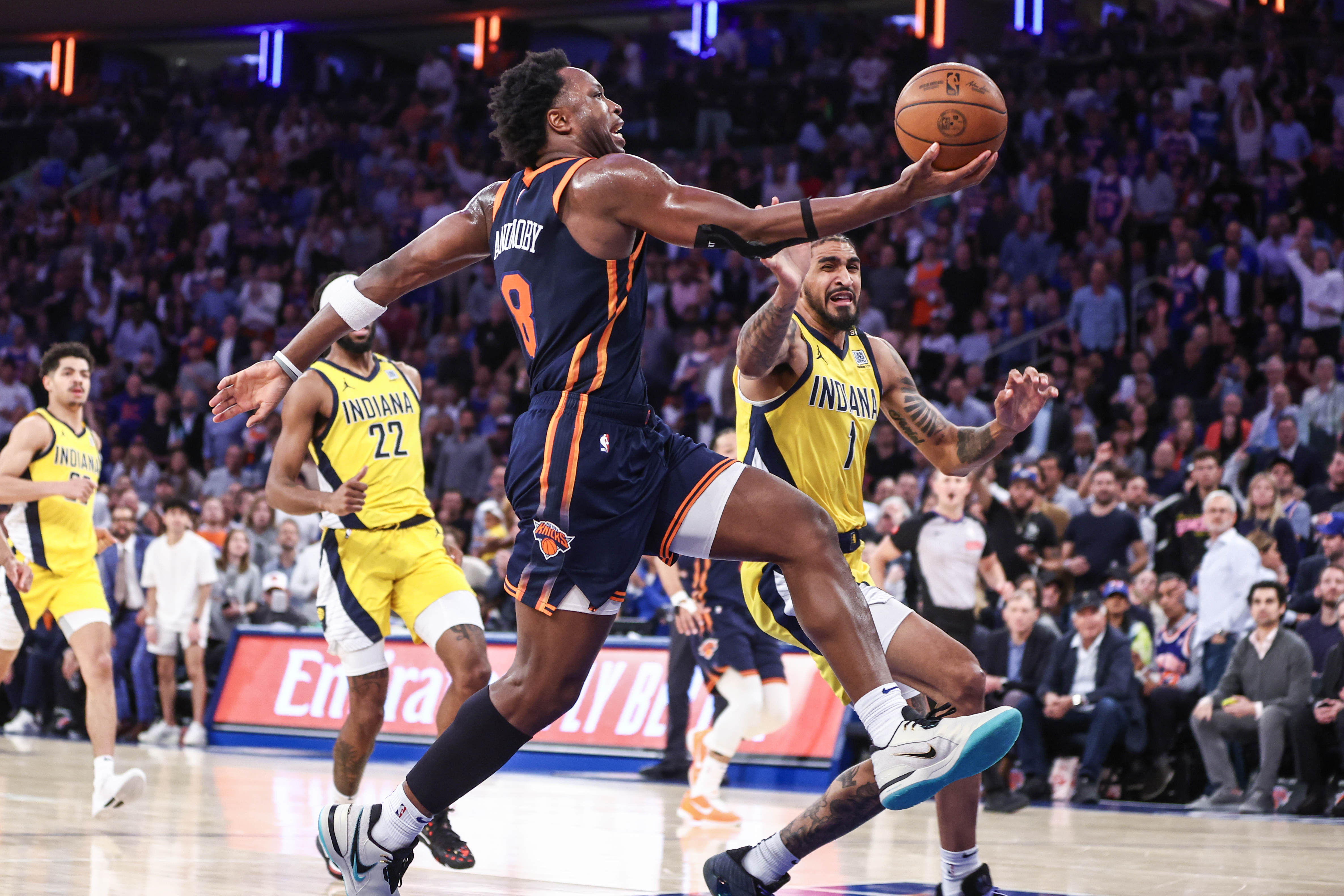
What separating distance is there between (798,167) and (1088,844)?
13073 mm

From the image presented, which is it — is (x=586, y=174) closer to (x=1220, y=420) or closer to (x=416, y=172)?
(x=1220, y=420)

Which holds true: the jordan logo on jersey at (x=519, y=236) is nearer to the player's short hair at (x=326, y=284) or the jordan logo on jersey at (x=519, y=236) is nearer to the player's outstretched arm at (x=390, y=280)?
the player's outstretched arm at (x=390, y=280)

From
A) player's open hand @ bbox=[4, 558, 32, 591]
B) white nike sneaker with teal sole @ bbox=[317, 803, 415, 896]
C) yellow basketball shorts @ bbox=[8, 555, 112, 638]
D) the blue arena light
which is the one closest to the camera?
white nike sneaker with teal sole @ bbox=[317, 803, 415, 896]

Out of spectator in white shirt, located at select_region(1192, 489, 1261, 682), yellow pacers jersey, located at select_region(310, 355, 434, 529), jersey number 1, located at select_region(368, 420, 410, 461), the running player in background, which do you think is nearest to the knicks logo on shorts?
yellow pacers jersey, located at select_region(310, 355, 434, 529)

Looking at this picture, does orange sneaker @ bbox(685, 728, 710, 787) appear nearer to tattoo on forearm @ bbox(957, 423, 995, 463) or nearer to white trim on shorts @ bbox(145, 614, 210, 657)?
tattoo on forearm @ bbox(957, 423, 995, 463)

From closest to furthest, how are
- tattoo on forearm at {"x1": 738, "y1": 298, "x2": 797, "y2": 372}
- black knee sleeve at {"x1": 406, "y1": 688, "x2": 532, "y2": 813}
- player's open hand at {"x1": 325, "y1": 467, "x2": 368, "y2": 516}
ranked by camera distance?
black knee sleeve at {"x1": 406, "y1": 688, "x2": 532, "y2": 813}, tattoo on forearm at {"x1": 738, "y1": 298, "x2": 797, "y2": 372}, player's open hand at {"x1": 325, "y1": 467, "x2": 368, "y2": 516}

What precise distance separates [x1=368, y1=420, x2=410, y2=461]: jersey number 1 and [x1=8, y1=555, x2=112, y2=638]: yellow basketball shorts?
2.45 meters

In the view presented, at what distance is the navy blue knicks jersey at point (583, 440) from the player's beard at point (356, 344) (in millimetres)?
2710

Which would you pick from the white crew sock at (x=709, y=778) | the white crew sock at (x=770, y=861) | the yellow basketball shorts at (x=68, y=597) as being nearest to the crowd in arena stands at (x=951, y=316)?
the white crew sock at (x=709, y=778)

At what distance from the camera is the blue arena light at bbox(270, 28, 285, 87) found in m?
26.9

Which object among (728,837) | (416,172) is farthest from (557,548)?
(416,172)

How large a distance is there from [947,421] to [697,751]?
4128 millimetres

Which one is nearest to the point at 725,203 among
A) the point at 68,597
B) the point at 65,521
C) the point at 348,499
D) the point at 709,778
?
the point at 348,499

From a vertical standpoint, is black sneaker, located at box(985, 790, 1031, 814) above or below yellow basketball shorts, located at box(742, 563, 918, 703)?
below
